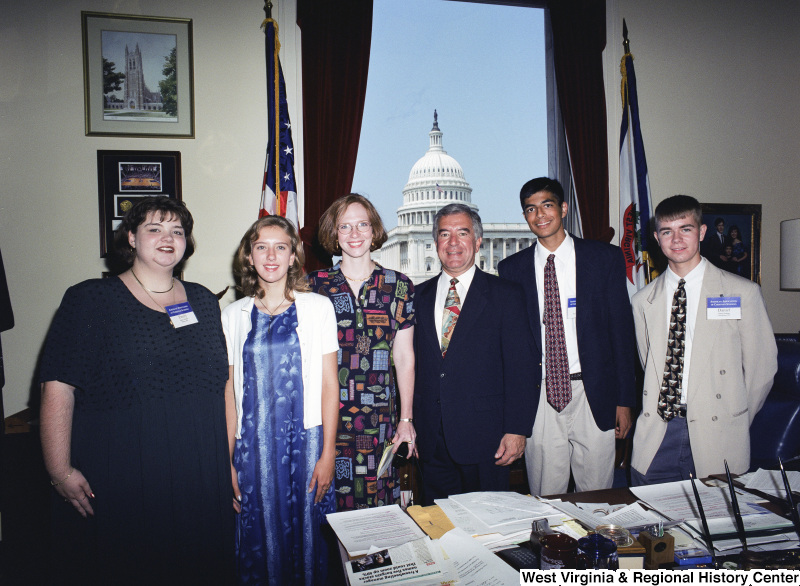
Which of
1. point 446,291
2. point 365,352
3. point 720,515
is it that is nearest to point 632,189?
point 446,291

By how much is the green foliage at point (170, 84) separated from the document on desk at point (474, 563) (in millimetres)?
2987

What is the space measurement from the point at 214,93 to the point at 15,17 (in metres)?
1.17

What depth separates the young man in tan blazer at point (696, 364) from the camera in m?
1.96

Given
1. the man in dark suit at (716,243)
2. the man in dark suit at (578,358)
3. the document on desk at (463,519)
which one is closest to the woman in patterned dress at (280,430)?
the document on desk at (463,519)

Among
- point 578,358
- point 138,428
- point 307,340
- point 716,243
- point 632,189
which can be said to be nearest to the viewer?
point 138,428

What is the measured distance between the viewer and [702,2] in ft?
12.3

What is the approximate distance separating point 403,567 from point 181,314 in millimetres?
1169

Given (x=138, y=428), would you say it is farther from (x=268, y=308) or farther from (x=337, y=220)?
(x=337, y=220)

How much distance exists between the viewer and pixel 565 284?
7.44 feet

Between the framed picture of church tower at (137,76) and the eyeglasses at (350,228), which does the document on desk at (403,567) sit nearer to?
the eyeglasses at (350,228)

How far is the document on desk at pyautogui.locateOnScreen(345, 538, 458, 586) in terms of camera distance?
3.42 feet

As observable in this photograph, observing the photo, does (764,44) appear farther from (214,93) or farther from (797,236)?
(214,93)

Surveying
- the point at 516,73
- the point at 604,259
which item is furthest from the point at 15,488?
the point at 516,73

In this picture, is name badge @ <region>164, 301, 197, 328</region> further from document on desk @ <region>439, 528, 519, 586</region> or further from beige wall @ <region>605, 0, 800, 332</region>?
beige wall @ <region>605, 0, 800, 332</region>
